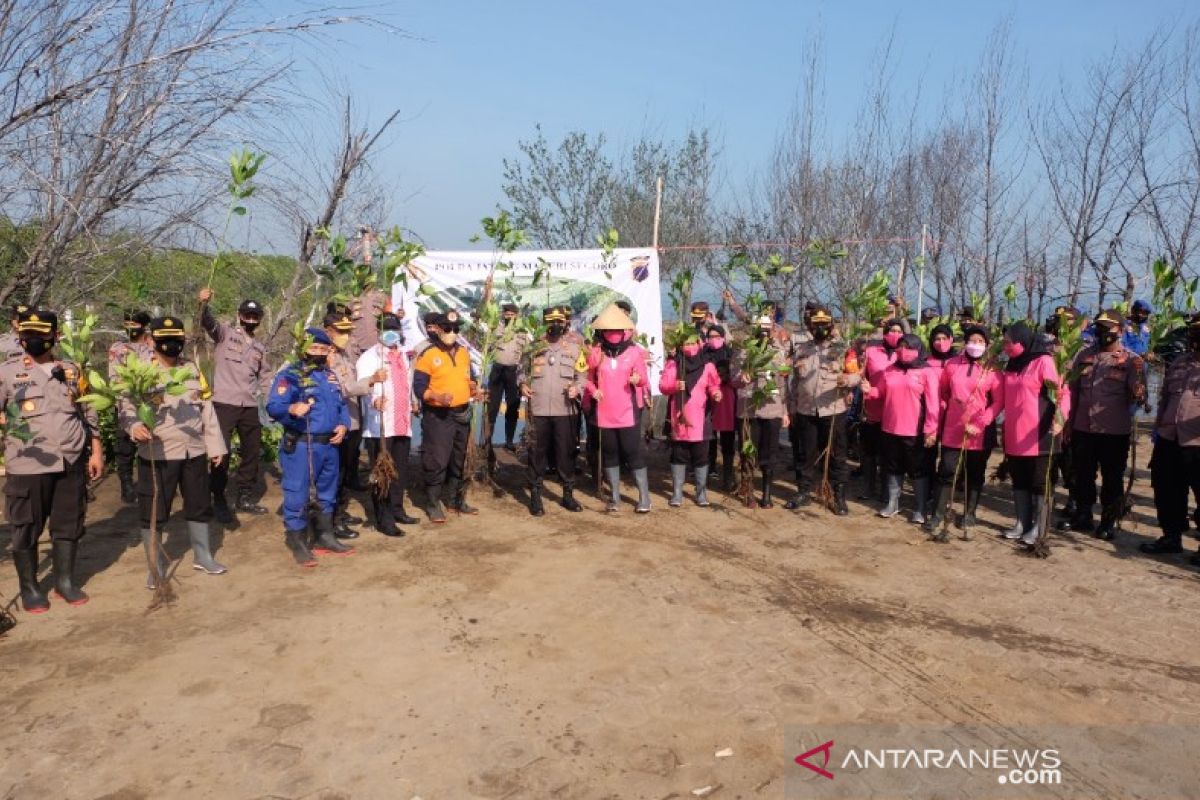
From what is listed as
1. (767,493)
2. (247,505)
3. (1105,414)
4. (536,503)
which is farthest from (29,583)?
(1105,414)

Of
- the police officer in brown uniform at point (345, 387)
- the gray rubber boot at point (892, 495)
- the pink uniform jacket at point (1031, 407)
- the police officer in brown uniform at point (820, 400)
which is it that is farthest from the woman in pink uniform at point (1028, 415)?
the police officer in brown uniform at point (345, 387)

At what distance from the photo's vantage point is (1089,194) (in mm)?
12023

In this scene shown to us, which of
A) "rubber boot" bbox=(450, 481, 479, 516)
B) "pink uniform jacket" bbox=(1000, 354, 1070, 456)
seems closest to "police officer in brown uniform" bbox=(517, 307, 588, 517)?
"rubber boot" bbox=(450, 481, 479, 516)

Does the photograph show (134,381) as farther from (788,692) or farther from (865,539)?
(865,539)

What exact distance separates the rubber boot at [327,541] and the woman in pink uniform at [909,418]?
533 cm

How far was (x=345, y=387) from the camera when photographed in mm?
7043

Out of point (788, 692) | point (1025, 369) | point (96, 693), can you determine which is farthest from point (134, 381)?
point (1025, 369)

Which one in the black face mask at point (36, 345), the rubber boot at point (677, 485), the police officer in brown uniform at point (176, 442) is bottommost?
the rubber boot at point (677, 485)

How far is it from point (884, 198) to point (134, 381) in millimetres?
13222

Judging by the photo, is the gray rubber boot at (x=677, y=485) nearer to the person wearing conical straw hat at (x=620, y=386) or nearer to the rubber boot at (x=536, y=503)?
the person wearing conical straw hat at (x=620, y=386)

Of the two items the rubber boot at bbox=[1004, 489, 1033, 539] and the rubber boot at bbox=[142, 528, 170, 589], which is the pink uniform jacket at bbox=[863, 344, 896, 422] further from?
the rubber boot at bbox=[142, 528, 170, 589]

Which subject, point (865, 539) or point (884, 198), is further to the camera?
point (884, 198)

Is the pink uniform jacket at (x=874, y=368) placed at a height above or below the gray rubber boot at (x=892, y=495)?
above

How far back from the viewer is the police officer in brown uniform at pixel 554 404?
830cm
